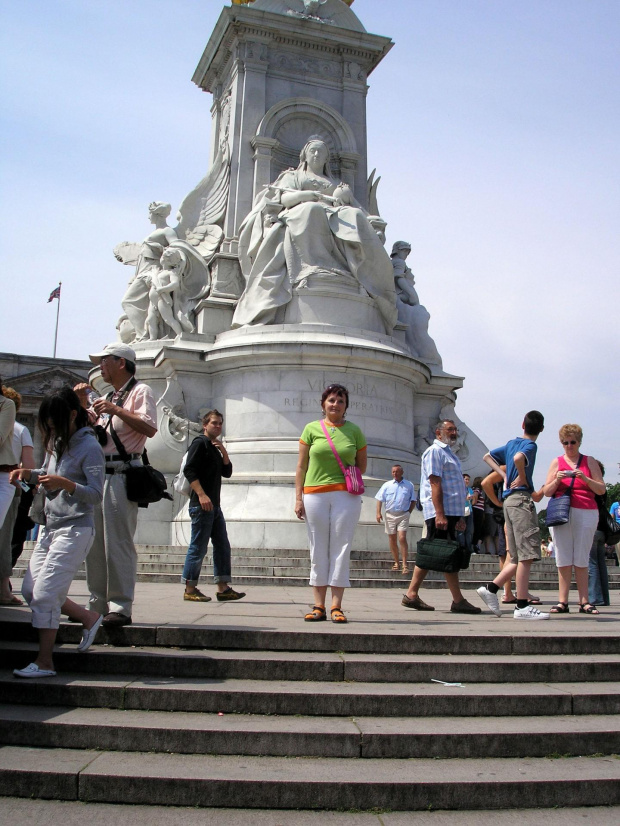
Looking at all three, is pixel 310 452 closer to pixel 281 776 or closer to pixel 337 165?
pixel 281 776

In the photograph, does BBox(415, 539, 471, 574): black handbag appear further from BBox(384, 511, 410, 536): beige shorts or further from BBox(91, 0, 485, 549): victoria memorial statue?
BBox(91, 0, 485, 549): victoria memorial statue

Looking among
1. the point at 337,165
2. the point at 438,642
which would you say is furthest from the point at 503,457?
the point at 337,165

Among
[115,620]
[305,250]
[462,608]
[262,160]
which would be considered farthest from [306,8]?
[115,620]

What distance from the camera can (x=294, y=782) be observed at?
383 cm

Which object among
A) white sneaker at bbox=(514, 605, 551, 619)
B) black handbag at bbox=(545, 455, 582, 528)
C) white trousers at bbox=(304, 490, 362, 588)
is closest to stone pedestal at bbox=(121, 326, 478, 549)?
black handbag at bbox=(545, 455, 582, 528)

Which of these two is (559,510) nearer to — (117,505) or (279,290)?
(117,505)

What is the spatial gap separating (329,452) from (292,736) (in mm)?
2754

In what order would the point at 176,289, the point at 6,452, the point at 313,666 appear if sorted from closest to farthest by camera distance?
1. the point at 313,666
2. the point at 6,452
3. the point at 176,289

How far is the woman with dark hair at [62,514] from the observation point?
495 cm

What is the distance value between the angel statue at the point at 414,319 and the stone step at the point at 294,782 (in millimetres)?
A: 15918

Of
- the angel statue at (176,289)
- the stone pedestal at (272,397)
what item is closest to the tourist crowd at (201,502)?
the stone pedestal at (272,397)

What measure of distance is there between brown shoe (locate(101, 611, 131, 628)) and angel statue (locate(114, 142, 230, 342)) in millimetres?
12600

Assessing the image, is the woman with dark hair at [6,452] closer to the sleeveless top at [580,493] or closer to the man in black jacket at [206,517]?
the man in black jacket at [206,517]

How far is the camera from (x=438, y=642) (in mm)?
5480
